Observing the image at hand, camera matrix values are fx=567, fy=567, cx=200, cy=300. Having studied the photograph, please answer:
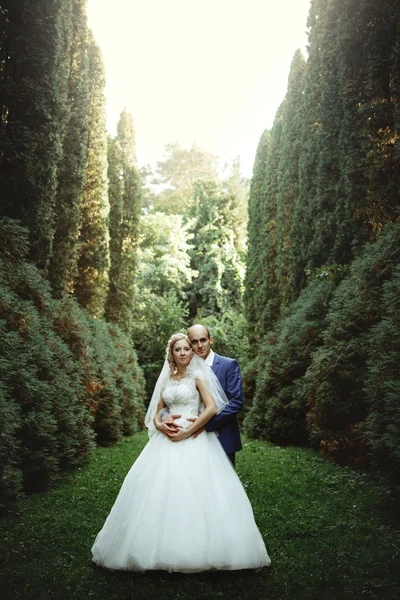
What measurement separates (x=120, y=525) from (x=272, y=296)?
17.1 meters

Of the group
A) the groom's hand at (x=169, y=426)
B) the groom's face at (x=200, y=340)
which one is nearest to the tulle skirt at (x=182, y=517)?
the groom's hand at (x=169, y=426)

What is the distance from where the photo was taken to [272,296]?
21297 mm

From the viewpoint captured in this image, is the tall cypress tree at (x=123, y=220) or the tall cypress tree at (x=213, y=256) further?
the tall cypress tree at (x=213, y=256)

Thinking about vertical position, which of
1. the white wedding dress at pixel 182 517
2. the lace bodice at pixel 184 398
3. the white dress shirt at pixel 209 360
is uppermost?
the white dress shirt at pixel 209 360

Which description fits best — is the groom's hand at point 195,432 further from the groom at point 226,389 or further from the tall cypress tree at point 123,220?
the tall cypress tree at point 123,220

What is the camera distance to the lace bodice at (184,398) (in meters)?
5.11

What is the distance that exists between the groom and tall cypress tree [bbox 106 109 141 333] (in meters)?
16.0

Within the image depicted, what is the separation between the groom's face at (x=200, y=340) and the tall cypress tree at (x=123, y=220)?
16.0 m

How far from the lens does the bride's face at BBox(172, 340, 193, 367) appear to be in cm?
518

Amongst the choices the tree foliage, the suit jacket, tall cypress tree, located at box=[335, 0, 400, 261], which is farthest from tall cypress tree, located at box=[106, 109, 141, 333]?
the suit jacket

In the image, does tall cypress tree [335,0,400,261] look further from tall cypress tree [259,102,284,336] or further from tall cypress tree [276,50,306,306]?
tall cypress tree [259,102,284,336]

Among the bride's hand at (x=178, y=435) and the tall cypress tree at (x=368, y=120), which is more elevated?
the tall cypress tree at (x=368, y=120)

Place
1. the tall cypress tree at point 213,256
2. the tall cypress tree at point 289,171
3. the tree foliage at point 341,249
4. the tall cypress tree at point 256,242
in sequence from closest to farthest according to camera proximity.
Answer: the tree foliage at point 341,249, the tall cypress tree at point 289,171, the tall cypress tree at point 256,242, the tall cypress tree at point 213,256

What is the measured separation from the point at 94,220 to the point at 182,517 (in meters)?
13.1
